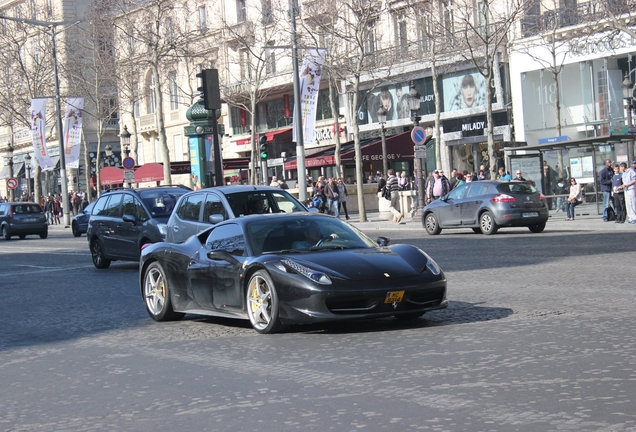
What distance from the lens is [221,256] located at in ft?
35.4

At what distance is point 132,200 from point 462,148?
29.2 metres

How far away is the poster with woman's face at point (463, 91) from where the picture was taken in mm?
46312

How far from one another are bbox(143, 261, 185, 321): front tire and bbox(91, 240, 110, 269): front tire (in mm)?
9334

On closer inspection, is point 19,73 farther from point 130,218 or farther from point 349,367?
point 349,367

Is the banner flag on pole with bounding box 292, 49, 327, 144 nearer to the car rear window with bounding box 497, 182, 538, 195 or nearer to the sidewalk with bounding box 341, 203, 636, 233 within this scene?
the sidewalk with bounding box 341, 203, 636, 233

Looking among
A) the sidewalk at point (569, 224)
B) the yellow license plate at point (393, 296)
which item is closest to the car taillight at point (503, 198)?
the sidewalk at point (569, 224)

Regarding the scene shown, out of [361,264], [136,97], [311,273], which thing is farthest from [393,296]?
[136,97]

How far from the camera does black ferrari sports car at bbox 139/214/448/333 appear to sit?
380 inches

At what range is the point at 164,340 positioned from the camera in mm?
10344

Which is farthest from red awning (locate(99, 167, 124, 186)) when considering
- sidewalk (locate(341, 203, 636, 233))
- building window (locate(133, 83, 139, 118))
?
sidewalk (locate(341, 203, 636, 233))

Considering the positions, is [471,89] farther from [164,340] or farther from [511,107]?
[164,340]

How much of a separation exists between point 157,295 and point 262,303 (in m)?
2.31

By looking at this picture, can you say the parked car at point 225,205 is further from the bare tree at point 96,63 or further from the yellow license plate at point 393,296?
the bare tree at point 96,63

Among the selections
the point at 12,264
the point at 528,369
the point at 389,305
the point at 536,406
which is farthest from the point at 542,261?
the point at 12,264
